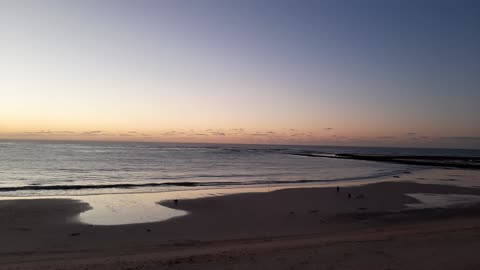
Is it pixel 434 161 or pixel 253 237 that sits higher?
pixel 253 237

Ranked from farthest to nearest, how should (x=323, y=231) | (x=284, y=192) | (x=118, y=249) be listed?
(x=284, y=192)
(x=323, y=231)
(x=118, y=249)

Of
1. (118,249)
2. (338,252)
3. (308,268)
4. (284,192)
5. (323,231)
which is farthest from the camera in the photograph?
(284,192)

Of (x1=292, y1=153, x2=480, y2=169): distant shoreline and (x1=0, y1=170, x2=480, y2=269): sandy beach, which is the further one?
(x1=292, y1=153, x2=480, y2=169): distant shoreline

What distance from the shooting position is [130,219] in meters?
15.4

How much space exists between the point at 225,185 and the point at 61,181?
45.0 ft

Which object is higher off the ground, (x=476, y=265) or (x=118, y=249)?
(x=476, y=265)

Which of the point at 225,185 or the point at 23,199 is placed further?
the point at 225,185

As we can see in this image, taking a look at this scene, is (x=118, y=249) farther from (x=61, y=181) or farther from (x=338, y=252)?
(x=61, y=181)

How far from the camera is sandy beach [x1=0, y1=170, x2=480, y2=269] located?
8.97 m

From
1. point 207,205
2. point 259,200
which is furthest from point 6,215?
point 259,200

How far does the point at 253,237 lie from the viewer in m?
12.9

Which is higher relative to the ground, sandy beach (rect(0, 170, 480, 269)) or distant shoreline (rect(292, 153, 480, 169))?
sandy beach (rect(0, 170, 480, 269))

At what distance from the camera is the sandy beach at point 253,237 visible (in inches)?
353

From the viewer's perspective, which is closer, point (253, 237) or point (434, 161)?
point (253, 237)
